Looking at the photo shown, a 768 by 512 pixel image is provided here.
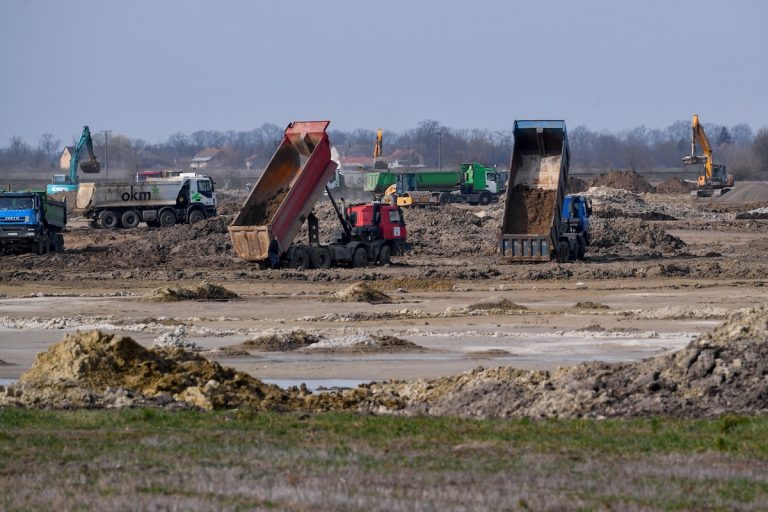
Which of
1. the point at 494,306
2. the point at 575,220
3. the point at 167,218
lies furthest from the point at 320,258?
the point at 167,218

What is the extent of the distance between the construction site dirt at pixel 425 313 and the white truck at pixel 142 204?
8645 millimetres

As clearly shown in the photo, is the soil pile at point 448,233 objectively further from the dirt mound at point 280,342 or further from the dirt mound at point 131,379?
the dirt mound at point 131,379

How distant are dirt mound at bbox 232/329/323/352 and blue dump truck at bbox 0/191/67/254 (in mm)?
24657

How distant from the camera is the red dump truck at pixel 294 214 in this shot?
115 feet

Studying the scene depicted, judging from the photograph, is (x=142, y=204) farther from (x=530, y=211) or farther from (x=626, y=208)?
(x=530, y=211)

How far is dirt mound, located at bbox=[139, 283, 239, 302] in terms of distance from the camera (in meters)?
28.9

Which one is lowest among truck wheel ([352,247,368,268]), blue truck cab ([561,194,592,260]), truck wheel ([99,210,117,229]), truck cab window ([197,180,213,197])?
truck wheel ([352,247,368,268])

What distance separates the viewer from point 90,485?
9430 mm

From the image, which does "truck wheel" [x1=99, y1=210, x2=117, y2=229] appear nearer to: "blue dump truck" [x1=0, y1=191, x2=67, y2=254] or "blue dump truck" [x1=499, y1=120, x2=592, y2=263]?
"blue dump truck" [x1=0, y1=191, x2=67, y2=254]

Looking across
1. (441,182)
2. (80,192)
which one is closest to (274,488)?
(80,192)

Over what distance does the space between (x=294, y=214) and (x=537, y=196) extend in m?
7.32

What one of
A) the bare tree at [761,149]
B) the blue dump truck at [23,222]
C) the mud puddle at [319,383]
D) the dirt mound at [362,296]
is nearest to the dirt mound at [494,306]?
the dirt mound at [362,296]

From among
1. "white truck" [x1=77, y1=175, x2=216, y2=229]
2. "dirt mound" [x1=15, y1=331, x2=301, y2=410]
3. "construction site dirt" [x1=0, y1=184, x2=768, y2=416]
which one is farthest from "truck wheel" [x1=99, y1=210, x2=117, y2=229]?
"dirt mound" [x1=15, y1=331, x2=301, y2=410]

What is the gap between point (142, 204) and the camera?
193 ft
